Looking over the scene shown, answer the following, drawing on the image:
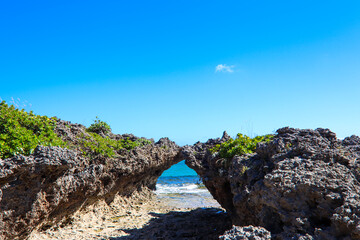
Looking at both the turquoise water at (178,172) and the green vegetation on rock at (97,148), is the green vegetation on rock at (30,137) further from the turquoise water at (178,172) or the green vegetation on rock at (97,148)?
the turquoise water at (178,172)

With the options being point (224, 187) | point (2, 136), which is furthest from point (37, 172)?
point (224, 187)

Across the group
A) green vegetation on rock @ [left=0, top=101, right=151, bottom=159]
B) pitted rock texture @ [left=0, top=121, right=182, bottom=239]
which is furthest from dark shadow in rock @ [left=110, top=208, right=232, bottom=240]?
green vegetation on rock @ [left=0, top=101, right=151, bottom=159]

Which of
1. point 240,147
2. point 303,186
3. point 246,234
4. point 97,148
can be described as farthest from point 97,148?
point 303,186

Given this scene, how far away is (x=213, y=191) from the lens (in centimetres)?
1216

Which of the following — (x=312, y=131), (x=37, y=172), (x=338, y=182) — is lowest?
(x=338, y=182)

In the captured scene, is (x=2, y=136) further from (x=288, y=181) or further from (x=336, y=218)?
(x=336, y=218)

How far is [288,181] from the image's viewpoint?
546cm

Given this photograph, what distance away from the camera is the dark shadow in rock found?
402 inches

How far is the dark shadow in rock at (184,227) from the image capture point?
402 inches

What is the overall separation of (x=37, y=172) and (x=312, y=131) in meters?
7.56

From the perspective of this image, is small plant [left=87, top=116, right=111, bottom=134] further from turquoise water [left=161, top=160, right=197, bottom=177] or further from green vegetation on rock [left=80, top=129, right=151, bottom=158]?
turquoise water [left=161, top=160, right=197, bottom=177]

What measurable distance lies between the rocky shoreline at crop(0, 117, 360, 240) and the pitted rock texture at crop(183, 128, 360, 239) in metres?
0.02

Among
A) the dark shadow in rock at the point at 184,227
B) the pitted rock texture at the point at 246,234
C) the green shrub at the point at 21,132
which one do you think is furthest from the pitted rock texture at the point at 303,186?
the green shrub at the point at 21,132

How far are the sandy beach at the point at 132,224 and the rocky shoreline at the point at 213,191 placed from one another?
42 millimetres
